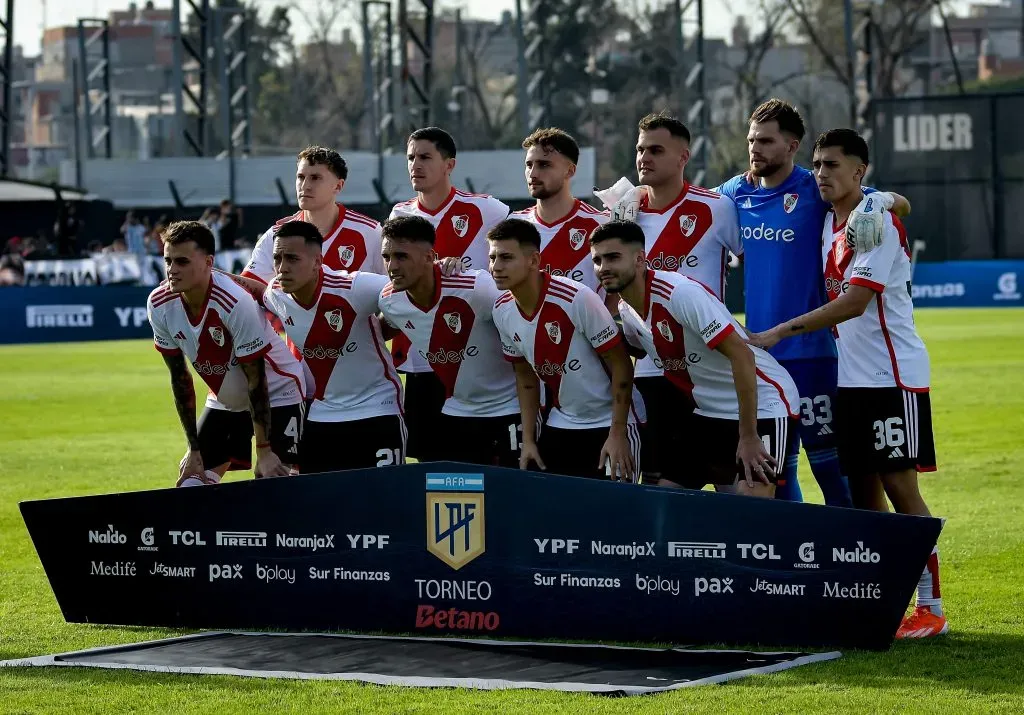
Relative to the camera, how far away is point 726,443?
752 cm

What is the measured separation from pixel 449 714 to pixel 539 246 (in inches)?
103

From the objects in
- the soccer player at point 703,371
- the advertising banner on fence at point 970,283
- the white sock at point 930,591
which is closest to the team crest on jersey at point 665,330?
the soccer player at point 703,371

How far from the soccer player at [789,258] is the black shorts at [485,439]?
130cm

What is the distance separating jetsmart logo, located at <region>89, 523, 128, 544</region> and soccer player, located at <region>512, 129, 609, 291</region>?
2407 mm

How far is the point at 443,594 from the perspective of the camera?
7.20 meters

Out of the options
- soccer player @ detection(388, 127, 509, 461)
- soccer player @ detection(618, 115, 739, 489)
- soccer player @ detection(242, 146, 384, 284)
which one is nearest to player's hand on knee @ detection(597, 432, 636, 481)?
soccer player @ detection(618, 115, 739, 489)

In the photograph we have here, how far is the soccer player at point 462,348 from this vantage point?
8031mm

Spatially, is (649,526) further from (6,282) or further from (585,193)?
(585,193)

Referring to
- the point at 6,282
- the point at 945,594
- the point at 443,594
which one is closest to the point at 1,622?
the point at 443,594

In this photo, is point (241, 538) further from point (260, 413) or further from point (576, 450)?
point (576, 450)

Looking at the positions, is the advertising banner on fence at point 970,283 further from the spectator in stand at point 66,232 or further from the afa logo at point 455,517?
the afa logo at point 455,517

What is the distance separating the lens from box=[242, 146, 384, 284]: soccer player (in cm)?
876

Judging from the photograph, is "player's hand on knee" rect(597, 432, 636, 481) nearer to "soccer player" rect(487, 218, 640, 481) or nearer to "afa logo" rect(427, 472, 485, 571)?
"soccer player" rect(487, 218, 640, 481)

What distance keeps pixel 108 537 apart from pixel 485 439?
1.88m
